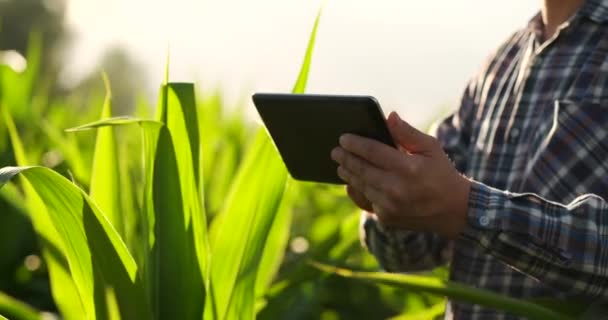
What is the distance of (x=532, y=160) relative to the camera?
1.48 m

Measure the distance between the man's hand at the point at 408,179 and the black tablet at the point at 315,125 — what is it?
18mm

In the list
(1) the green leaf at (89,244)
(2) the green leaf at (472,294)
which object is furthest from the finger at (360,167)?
(1) the green leaf at (89,244)

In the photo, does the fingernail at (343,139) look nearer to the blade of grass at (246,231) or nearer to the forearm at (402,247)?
the blade of grass at (246,231)

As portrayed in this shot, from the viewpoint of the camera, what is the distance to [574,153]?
4.71ft

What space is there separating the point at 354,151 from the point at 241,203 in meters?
0.23

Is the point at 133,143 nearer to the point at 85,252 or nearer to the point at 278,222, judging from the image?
the point at 278,222

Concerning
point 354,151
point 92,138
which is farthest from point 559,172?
point 92,138

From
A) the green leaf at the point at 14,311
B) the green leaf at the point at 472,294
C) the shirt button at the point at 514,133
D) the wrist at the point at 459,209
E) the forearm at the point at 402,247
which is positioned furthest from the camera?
the forearm at the point at 402,247

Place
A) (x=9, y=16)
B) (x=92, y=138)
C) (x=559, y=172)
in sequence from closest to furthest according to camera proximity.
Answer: (x=559, y=172)
(x=92, y=138)
(x=9, y=16)

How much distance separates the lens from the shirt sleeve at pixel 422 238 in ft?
5.59

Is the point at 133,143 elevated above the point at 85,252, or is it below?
below

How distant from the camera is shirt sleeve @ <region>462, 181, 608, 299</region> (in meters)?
1.28

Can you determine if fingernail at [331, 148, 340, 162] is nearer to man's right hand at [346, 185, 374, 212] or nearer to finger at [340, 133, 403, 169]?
finger at [340, 133, 403, 169]

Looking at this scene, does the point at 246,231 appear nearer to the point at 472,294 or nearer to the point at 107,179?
the point at 107,179
